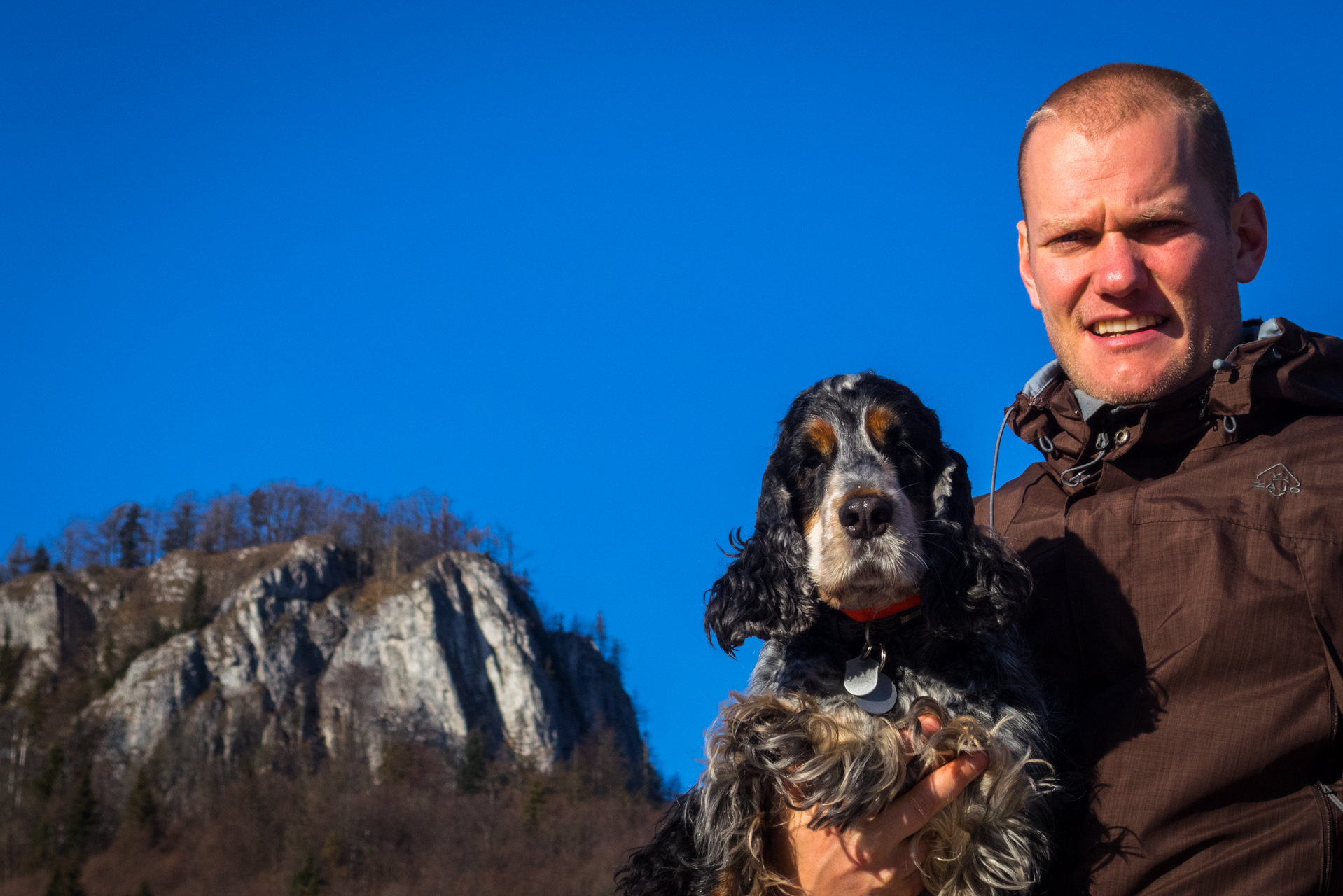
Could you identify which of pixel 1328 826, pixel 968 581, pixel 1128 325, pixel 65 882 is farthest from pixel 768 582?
pixel 65 882

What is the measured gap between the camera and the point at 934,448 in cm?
466

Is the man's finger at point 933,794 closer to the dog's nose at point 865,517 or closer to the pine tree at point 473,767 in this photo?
the dog's nose at point 865,517

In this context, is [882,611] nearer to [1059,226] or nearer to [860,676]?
[860,676]

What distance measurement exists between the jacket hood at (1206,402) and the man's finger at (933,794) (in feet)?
4.39

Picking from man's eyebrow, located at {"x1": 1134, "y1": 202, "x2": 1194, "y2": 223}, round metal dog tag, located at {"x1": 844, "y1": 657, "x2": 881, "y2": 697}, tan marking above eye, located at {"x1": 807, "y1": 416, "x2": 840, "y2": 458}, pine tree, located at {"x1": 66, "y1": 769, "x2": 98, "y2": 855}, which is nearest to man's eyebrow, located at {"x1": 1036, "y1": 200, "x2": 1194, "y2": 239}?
man's eyebrow, located at {"x1": 1134, "y1": 202, "x2": 1194, "y2": 223}

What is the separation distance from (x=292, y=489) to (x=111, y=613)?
33.3 metres

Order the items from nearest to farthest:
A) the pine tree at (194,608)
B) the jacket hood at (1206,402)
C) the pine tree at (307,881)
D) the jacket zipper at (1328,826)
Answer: the jacket zipper at (1328,826) < the jacket hood at (1206,402) < the pine tree at (307,881) < the pine tree at (194,608)

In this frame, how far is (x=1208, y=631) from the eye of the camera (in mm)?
3713

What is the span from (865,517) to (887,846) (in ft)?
4.05

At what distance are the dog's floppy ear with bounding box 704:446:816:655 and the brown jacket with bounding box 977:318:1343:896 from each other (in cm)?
107

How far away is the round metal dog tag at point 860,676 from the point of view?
421cm

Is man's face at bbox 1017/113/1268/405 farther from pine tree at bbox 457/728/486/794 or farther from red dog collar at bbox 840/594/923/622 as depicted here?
pine tree at bbox 457/728/486/794

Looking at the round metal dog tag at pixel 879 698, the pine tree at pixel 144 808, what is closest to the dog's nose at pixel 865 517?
the round metal dog tag at pixel 879 698

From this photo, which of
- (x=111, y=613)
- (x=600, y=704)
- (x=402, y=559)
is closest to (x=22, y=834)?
(x=111, y=613)
